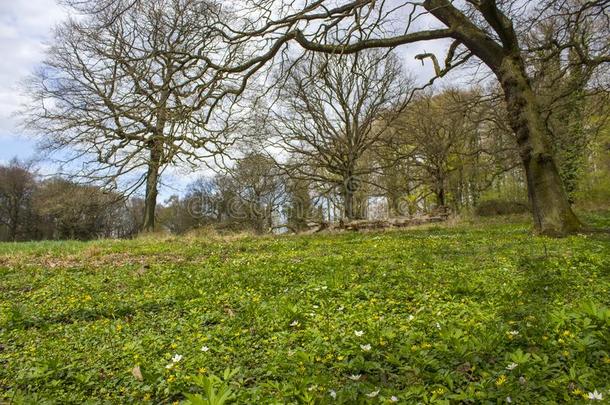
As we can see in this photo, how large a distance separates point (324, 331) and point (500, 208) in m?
21.0

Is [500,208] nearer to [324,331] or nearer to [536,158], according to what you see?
[536,158]

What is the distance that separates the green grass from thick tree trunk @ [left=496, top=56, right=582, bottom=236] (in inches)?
79.1

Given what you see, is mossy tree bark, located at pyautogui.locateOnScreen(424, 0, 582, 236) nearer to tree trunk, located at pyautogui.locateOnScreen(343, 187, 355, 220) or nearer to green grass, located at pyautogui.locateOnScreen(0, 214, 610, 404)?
green grass, located at pyautogui.locateOnScreen(0, 214, 610, 404)

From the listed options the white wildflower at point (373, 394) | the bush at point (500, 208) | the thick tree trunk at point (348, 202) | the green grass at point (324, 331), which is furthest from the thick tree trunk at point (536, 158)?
the thick tree trunk at point (348, 202)

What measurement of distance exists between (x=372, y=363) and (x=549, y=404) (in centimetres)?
107

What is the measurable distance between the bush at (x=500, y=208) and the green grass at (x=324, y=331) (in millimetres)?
15779

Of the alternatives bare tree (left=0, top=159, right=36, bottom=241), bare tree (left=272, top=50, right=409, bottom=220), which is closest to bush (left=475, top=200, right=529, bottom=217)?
bare tree (left=272, top=50, right=409, bottom=220)

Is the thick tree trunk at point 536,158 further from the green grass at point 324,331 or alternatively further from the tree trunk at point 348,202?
the tree trunk at point 348,202

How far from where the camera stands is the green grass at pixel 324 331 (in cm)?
258

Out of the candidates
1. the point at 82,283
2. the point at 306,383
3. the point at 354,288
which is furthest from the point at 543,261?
the point at 82,283

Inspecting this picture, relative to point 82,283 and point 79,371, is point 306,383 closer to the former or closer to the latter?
point 79,371

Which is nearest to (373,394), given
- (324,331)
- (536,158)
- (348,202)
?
(324,331)

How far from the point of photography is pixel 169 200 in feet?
160

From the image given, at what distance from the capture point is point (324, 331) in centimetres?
361
